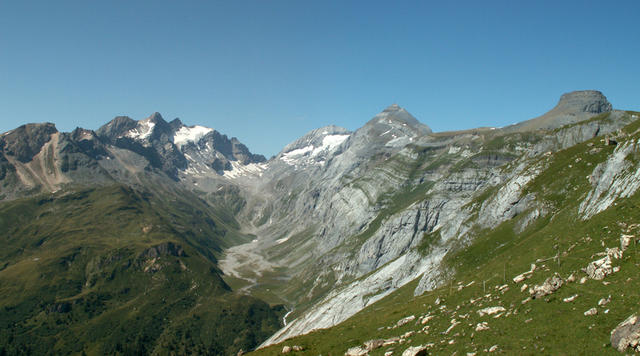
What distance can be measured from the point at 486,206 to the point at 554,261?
8690cm

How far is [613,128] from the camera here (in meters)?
182

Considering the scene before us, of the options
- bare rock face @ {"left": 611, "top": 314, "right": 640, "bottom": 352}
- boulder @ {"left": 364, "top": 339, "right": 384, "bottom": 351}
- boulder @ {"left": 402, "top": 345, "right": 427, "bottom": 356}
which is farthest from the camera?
boulder @ {"left": 364, "top": 339, "right": 384, "bottom": 351}

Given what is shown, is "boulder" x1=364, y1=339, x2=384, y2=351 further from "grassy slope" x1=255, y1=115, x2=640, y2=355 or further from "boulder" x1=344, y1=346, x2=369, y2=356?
"grassy slope" x1=255, y1=115, x2=640, y2=355

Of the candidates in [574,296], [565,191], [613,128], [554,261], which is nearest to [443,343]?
[574,296]

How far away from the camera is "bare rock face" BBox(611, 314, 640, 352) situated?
1113 inches

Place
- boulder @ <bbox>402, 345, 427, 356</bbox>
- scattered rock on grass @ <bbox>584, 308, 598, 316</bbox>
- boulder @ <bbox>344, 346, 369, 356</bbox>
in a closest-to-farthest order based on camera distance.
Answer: scattered rock on grass @ <bbox>584, 308, 598, 316</bbox> < boulder @ <bbox>402, 345, 427, 356</bbox> < boulder @ <bbox>344, 346, 369, 356</bbox>

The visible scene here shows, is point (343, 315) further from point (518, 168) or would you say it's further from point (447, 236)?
point (518, 168)

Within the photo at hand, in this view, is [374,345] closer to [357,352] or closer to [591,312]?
[357,352]

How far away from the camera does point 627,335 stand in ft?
94.6

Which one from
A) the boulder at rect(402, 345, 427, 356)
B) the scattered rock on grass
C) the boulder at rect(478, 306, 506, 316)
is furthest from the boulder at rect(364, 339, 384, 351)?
the scattered rock on grass

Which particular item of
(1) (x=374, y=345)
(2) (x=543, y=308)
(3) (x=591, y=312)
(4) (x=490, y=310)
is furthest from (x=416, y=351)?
(3) (x=591, y=312)

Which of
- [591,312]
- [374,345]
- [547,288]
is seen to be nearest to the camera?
[591,312]

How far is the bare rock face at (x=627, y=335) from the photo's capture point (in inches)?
1113

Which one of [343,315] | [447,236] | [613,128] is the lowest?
[343,315]
